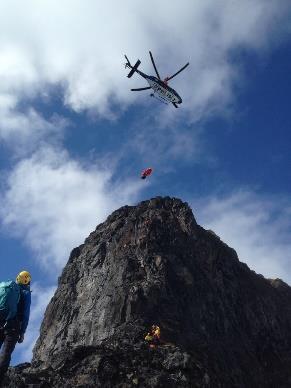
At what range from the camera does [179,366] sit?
91.0 feet

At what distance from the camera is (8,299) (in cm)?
1158

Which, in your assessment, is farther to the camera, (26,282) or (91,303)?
(91,303)

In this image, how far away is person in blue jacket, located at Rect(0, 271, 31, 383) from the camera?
37.9 ft

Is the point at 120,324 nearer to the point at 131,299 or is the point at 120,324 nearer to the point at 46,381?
the point at 131,299

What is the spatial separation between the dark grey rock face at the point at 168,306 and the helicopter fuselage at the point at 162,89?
13563 mm

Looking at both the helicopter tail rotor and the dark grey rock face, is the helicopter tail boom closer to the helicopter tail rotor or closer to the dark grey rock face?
the helicopter tail rotor

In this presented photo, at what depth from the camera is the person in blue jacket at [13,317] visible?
11555 millimetres

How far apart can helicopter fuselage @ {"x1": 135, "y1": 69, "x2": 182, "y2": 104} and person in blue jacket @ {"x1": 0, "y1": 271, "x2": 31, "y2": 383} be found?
3476 cm

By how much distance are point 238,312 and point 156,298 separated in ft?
36.4

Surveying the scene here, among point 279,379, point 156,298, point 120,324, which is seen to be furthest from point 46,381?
point 279,379

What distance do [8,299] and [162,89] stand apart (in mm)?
36014

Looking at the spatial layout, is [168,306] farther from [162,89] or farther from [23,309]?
[23,309]

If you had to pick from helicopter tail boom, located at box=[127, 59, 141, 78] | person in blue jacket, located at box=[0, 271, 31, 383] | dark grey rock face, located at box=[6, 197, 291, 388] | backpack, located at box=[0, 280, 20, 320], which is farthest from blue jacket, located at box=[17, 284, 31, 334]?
helicopter tail boom, located at box=[127, 59, 141, 78]

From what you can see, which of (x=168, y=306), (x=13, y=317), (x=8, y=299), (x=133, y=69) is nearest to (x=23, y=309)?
(x=13, y=317)
